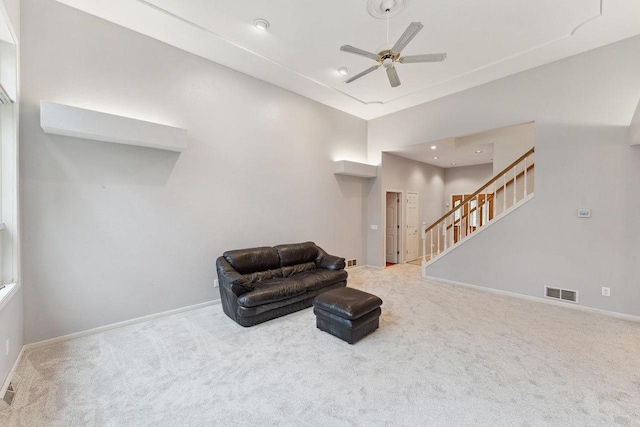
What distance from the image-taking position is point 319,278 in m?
4.18

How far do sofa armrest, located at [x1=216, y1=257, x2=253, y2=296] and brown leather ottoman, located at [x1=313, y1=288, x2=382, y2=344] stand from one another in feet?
3.20

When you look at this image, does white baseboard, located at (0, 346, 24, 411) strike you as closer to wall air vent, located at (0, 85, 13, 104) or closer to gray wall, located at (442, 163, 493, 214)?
wall air vent, located at (0, 85, 13, 104)

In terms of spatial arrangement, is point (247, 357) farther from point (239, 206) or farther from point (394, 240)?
point (394, 240)

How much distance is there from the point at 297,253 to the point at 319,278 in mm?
759

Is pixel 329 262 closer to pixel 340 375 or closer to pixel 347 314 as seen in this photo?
pixel 347 314

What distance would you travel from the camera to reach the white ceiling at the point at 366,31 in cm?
300

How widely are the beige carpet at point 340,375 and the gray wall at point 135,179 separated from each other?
1.79ft

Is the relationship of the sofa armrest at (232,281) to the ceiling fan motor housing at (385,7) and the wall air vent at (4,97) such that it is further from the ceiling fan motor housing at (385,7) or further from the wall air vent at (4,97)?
the ceiling fan motor housing at (385,7)

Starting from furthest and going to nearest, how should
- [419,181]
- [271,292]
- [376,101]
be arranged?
[419,181] → [376,101] → [271,292]

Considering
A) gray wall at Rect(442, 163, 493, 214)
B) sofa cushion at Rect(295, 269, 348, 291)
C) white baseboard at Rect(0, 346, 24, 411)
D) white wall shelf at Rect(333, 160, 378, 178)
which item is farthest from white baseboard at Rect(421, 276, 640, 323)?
white baseboard at Rect(0, 346, 24, 411)

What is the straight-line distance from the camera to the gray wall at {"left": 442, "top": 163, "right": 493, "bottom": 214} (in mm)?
8453

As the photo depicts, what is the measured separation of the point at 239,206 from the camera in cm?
441

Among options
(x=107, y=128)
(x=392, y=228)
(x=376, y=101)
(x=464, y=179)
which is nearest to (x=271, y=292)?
(x=107, y=128)

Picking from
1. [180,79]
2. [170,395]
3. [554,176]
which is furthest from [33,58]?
[554,176]
